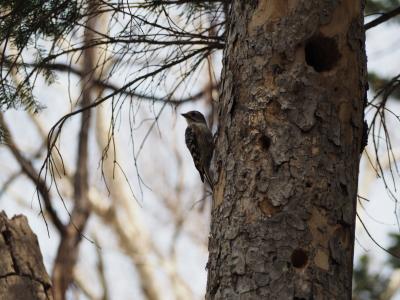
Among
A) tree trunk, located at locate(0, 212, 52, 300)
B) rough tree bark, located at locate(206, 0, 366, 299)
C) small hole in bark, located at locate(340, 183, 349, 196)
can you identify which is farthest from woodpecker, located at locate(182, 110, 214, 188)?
small hole in bark, located at locate(340, 183, 349, 196)

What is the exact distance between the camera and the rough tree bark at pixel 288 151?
129 inches

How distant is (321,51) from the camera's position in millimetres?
3674

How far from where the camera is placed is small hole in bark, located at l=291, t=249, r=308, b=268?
128 inches

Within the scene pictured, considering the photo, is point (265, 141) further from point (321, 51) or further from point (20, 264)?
point (20, 264)

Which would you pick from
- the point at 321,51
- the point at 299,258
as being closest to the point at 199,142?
the point at 321,51

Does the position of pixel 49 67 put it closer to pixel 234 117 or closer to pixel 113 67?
pixel 113 67

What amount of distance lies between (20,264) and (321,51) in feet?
6.46

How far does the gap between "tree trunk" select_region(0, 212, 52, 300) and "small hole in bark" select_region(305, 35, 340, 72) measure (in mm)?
1841

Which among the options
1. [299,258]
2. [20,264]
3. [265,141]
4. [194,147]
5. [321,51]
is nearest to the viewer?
[299,258]

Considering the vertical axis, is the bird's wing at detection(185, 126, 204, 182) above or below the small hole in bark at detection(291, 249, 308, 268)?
above

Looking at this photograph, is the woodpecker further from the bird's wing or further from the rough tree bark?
the rough tree bark

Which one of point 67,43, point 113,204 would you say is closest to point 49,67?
point 67,43

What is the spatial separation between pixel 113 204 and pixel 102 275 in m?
2.05

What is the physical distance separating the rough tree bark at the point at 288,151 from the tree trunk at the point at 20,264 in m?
1.19
